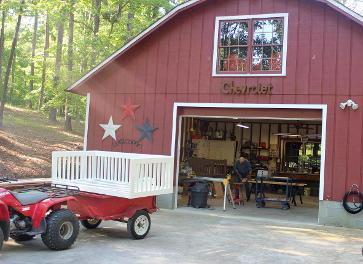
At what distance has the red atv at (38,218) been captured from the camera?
717cm

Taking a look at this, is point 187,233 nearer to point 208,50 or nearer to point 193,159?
point 208,50

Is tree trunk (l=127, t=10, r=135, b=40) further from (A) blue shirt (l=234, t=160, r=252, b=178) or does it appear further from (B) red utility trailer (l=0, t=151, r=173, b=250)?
(B) red utility trailer (l=0, t=151, r=173, b=250)

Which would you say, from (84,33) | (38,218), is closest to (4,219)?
(38,218)

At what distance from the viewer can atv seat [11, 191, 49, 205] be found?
24.1ft

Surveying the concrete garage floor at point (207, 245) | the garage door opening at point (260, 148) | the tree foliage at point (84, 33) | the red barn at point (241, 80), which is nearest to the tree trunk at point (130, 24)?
the tree foliage at point (84, 33)

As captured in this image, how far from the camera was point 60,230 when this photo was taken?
306 inches

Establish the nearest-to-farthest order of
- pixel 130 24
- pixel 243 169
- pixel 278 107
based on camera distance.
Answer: pixel 278 107, pixel 243 169, pixel 130 24

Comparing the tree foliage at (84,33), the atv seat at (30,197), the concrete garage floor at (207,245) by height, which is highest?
the tree foliage at (84,33)

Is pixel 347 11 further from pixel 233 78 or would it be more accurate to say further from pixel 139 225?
pixel 139 225

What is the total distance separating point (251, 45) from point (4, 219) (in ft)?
25.8

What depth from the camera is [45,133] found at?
25812 mm

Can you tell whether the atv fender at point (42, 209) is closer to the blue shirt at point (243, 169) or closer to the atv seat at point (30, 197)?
the atv seat at point (30, 197)

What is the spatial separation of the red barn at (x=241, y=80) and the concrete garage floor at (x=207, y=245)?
4.74ft

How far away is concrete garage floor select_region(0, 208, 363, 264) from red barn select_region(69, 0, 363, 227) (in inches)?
56.9
